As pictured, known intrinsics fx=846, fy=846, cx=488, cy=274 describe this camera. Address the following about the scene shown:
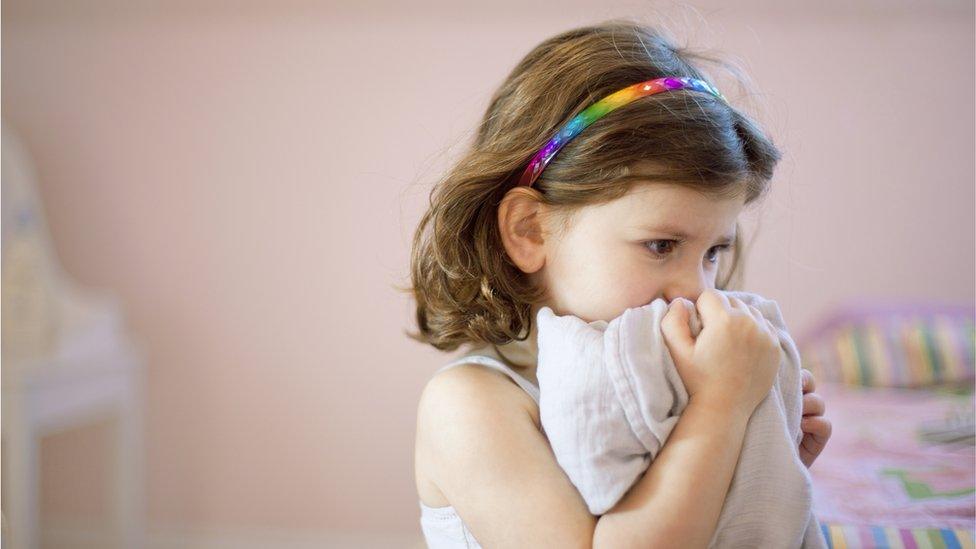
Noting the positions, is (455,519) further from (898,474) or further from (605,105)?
(898,474)

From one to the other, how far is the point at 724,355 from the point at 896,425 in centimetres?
94

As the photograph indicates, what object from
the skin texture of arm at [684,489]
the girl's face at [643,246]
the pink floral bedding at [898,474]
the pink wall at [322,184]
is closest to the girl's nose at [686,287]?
the girl's face at [643,246]

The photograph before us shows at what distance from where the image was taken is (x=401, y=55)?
2.43 meters

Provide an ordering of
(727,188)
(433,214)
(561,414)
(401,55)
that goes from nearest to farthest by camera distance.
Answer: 1. (561,414)
2. (727,188)
3. (433,214)
4. (401,55)

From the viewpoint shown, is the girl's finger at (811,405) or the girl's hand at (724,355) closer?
the girl's hand at (724,355)

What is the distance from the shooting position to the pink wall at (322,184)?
241cm

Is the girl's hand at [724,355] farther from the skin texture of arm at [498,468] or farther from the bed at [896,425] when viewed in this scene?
the bed at [896,425]

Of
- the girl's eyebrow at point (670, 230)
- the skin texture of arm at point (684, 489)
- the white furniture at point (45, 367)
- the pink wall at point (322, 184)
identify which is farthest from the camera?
the pink wall at point (322, 184)

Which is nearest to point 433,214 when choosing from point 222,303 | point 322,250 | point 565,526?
point 565,526

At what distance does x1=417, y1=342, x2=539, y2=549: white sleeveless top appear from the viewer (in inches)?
34.0

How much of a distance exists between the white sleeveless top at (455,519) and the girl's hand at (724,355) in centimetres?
19

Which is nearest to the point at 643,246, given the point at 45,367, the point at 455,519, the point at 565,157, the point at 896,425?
the point at 565,157

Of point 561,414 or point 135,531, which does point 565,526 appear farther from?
point 135,531

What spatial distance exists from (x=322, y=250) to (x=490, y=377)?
170cm
